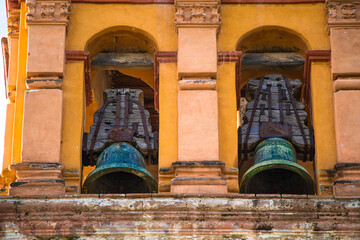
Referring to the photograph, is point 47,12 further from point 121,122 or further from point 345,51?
point 345,51

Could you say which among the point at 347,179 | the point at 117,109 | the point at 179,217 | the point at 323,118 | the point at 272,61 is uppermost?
the point at 272,61

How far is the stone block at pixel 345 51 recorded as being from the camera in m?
19.9

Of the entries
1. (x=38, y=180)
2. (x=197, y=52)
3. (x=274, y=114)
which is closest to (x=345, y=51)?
(x=274, y=114)

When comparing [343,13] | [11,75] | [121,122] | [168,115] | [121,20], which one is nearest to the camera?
[168,115]

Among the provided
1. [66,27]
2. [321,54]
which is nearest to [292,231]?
[321,54]

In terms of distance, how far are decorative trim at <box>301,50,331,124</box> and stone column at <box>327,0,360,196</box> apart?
5.0 inches

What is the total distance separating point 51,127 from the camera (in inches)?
766

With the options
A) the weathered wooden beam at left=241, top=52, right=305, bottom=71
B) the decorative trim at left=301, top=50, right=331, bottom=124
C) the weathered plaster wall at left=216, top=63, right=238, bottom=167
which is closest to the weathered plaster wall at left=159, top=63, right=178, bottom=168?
the weathered plaster wall at left=216, top=63, right=238, bottom=167

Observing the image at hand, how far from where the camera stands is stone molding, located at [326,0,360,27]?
66.6 ft

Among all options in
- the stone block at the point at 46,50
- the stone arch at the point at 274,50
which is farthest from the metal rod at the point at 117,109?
the stone arch at the point at 274,50

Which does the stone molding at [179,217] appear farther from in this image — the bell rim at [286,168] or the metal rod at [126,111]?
the metal rod at [126,111]

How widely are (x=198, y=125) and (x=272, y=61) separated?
7.10 feet

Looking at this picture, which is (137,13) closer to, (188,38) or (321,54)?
(188,38)

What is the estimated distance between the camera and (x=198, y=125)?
19.4m
